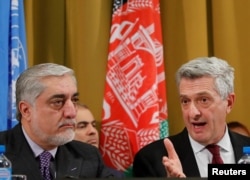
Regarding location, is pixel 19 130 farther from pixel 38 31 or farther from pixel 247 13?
pixel 247 13

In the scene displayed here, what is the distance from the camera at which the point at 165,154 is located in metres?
2.81

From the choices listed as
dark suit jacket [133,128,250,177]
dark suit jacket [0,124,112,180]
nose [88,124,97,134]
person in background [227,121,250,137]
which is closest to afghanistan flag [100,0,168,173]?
nose [88,124,97,134]

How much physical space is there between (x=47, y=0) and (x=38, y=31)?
22 centimetres

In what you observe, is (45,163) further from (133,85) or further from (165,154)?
(133,85)

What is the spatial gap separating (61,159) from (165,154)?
480mm

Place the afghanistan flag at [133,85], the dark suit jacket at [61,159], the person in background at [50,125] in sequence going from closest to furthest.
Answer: the dark suit jacket at [61,159]
the person in background at [50,125]
the afghanistan flag at [133,85]

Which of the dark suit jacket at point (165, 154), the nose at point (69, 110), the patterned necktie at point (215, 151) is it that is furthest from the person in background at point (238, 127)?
the nose at point (69, 110)

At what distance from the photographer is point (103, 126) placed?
371cm

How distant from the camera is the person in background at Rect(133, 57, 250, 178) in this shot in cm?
281

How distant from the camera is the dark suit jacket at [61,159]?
258 cm

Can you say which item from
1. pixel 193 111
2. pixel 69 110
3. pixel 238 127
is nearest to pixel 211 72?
pixel 193 111

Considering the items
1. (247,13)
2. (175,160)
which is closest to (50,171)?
(175,160)

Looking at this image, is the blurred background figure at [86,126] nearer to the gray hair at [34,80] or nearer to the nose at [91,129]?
the nose at [91,129]

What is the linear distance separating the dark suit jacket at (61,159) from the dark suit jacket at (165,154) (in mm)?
170
